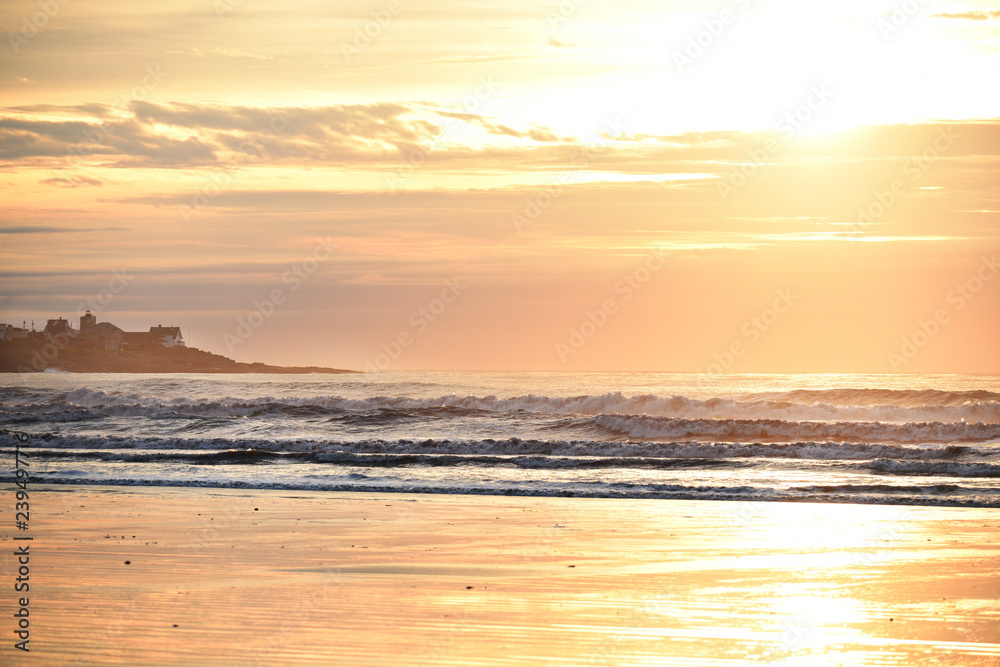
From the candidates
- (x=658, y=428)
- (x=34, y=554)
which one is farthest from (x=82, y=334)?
(x=34, y=554)

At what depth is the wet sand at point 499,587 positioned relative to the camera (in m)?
6.86

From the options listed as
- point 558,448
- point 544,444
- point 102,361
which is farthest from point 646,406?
point 102,361

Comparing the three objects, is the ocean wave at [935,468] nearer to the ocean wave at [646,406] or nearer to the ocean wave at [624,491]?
the ocean wave at [624,491]

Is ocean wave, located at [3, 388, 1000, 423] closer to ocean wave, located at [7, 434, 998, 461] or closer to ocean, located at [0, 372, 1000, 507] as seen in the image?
ocean, located at [0, 372, 1000, 507]

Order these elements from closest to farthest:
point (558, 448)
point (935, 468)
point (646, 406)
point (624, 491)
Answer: point (624, 491), point (935, 468), point (558, 448), point (646, 406)

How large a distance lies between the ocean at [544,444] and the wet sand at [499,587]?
4014 millimetres

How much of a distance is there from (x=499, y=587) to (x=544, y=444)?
61.5 feet

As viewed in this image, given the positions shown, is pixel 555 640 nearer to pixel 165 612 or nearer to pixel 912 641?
pixel 912 641

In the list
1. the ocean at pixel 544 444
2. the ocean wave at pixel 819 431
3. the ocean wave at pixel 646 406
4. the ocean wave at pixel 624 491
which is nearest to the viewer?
the ocean wave at pixel 624 491

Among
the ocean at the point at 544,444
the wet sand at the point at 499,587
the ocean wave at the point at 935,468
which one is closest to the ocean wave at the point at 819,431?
the ocean at the point at 544,444

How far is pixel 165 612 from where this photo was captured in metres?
7.89

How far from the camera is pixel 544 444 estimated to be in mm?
27719

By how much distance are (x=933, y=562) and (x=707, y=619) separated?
434 centimetres

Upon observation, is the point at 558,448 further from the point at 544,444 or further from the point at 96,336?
the point at 96,336
